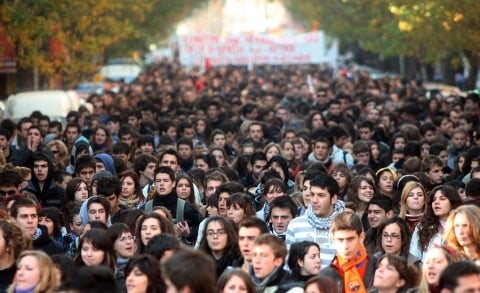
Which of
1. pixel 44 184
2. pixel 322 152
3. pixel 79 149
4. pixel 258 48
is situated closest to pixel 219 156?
pixel 322 152

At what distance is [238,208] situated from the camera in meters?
14.5

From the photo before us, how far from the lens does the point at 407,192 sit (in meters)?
15.2

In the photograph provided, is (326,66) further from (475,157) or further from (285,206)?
(285,206)

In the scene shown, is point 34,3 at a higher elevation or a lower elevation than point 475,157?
higher

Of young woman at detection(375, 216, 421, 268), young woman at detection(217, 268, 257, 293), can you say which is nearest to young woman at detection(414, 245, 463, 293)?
young woman at detection(217, 268, 257, 293)

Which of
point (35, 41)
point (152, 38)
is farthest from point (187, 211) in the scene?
point (152, 38)

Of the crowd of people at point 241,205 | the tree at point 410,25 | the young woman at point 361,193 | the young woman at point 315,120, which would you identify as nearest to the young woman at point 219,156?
the crowd of people at point 241,205

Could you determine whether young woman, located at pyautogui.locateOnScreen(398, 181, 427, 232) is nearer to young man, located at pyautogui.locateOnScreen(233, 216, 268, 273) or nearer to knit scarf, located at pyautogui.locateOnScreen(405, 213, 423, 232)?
knit scarf, located at pyautogui.locateOnScreen(405, 213, 423, 232)

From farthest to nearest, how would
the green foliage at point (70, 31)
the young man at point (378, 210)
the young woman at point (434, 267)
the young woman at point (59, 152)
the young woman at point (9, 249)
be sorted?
the green foliage at point (70, 31) → the young woman at point (59, 152) → the young man at point (378, 210) → the young woman at point (9, 249) → the young woman at point (434, 267)

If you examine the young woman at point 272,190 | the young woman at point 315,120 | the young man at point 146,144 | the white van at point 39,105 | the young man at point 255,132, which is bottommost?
the young woman at point 272,190

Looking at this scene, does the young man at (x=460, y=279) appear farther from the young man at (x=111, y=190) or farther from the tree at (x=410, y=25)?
the tree at (x=410, y=25)

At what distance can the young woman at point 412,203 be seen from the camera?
15047 millimetres

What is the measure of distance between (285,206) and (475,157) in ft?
17.3

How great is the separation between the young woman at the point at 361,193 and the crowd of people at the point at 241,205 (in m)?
0.02
